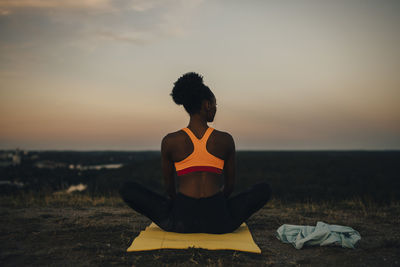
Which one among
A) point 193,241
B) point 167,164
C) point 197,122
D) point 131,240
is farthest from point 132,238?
point 197,122

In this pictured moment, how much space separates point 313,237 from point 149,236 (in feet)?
7.02

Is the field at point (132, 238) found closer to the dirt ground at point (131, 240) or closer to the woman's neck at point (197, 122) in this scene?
the dirt ground at point (131, 240)

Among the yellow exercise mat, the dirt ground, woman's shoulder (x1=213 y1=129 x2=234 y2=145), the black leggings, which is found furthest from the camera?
the black leggings

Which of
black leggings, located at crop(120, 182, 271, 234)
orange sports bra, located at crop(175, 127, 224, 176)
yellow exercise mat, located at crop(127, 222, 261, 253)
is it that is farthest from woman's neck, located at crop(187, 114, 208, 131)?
yellow exercise mat, located at crop(127, 222, 261, 253)

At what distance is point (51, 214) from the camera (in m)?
6.31

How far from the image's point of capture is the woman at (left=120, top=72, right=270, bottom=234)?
3.89 m

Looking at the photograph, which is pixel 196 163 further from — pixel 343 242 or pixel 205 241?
pixel 343 242

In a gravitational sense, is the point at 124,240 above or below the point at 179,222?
below

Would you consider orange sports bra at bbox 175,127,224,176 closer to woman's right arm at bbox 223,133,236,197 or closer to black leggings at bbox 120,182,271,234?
woman's right arm at bbox 223,133,236,197

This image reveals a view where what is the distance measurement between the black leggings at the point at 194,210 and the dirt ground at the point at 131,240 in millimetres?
451

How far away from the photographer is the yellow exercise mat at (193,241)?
12.6 feet

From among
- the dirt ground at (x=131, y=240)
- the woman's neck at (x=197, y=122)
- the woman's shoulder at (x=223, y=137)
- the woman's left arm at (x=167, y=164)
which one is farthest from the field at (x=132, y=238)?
the woman's neck at (x=197, y=122)

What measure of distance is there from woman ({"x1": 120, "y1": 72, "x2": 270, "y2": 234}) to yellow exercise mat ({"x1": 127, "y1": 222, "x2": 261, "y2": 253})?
95mm

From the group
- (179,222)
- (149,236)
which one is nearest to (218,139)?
(179,222)
